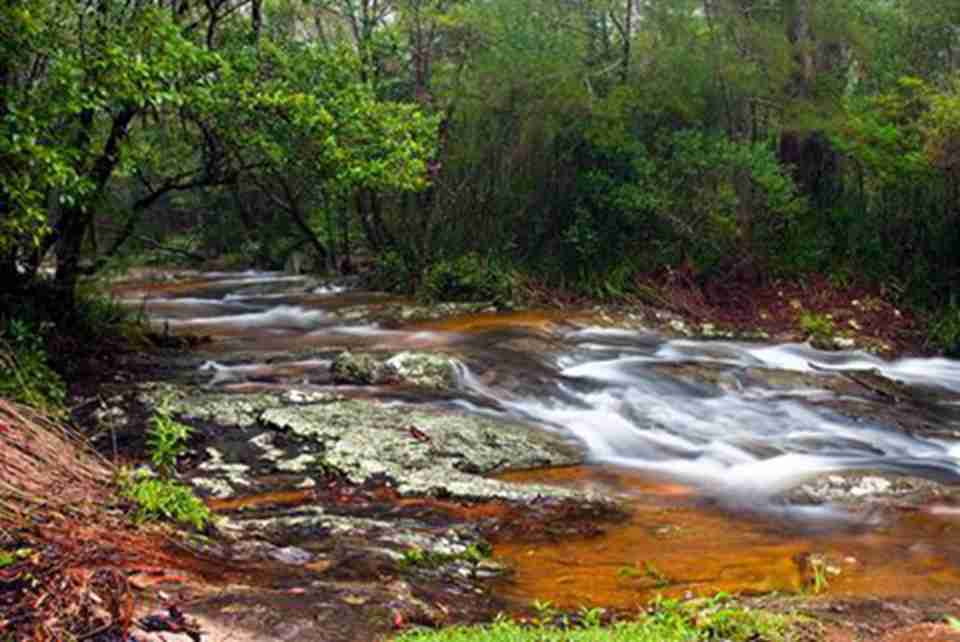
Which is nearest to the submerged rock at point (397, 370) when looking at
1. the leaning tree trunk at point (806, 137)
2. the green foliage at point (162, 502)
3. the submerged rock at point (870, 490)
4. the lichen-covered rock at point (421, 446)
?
the lichen-covered rock at point (421, 446)

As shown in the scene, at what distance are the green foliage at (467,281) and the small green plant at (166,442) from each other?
9.54m

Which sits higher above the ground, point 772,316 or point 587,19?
point 587,19

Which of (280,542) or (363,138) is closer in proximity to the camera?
(280,542)

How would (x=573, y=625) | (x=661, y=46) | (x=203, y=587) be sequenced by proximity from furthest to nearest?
1. (x=661, y=46)
2. (x=573, y=625)
3. (x=203, y=587)

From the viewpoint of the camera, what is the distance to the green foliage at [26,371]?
25.8 feet

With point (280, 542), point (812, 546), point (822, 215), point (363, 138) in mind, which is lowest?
point (812, 546)

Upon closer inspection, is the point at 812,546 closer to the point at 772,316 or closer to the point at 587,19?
the point at 772,316

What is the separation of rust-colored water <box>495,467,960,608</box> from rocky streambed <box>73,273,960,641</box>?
0.08 ft

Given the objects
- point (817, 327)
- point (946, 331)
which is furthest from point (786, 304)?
point (946, 331)

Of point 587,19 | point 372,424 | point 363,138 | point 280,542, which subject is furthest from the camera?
point 587,19

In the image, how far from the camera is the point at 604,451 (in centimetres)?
929

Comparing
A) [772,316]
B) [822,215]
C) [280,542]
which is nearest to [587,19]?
[822,215]

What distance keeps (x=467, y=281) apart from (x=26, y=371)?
31.9 feet

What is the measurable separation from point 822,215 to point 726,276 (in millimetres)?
2856
